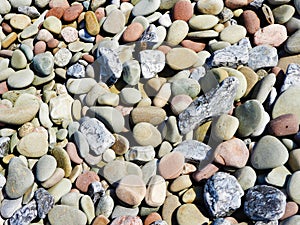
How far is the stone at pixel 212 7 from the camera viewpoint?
5.00 ft

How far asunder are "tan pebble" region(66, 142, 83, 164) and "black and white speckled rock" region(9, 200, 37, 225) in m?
Answer: 0.16

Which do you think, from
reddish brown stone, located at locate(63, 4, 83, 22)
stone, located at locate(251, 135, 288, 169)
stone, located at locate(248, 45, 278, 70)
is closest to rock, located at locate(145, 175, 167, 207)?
stone, located at locate(251, 135, 288, 169)

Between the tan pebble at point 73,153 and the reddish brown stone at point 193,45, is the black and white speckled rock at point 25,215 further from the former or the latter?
the reddish brown stone at point 193,45

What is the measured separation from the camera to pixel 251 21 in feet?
4.91

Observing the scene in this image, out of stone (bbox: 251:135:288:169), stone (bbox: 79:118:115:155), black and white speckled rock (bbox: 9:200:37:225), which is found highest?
stone (bbox: 251:135:288:169)

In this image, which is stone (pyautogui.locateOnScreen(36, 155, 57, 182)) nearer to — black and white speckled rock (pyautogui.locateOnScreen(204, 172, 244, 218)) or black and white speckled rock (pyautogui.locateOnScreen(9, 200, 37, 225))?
black and white speckled rock (pyautogui.locateOnScreen(9, 200, 37, 225))

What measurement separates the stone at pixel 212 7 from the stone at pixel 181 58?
0.18m

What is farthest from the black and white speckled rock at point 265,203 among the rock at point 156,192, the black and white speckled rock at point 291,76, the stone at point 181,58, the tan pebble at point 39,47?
the tan pebble at point 39,47

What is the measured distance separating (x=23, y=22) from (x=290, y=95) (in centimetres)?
96

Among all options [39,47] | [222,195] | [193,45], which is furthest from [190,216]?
[39,47]

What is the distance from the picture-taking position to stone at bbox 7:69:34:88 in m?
1.46

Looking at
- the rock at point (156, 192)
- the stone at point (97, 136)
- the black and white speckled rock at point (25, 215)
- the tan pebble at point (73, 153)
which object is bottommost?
the black and white speckled rock at point (25, 215)

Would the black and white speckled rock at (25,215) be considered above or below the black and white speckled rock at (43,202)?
below

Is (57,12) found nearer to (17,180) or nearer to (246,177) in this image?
(17,180)
